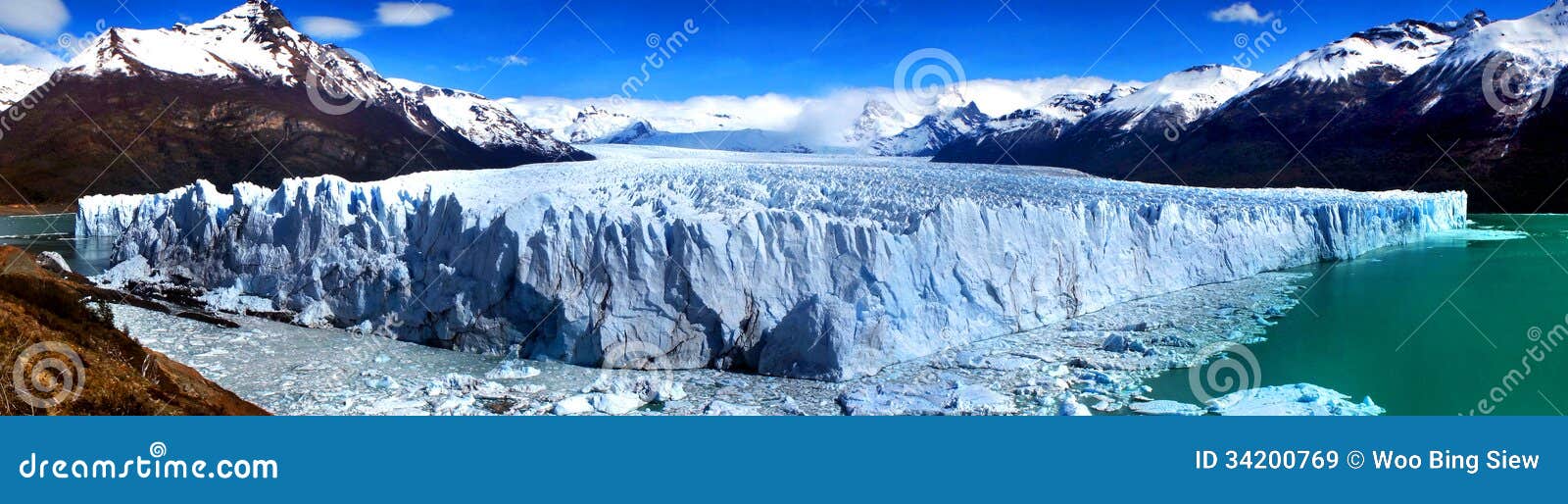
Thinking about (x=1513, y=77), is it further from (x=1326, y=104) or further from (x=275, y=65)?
(x=275, y=65)

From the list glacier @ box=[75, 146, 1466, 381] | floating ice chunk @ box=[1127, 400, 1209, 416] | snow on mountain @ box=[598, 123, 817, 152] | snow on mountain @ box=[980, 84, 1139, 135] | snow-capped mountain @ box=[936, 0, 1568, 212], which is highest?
snow on mountain @ box=[598, 123, 817, 152]

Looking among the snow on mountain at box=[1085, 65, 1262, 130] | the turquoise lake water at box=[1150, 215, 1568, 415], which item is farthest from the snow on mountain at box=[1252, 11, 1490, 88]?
the turquoise lake water at box=[1150, 215, 1568, 415]

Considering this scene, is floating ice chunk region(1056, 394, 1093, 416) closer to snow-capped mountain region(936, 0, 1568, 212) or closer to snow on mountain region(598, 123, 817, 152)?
snow-capped mountain region(936, 0, 1568, 212)

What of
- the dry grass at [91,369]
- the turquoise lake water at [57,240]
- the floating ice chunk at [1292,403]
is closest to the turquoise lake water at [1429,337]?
the floating ice chunk at [1292,403]

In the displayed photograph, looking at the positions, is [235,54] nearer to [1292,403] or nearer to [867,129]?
[1292,403]

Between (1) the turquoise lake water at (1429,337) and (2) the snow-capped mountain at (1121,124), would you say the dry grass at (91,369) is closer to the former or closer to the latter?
(1) the turquoise lake water at (1429,337)

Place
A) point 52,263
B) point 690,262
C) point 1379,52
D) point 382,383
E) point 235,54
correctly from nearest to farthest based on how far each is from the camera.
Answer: point 382,383
point 690,262
point 52,263
point 235,54
point 1379,52

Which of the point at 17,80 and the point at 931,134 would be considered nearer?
the point at 17,80

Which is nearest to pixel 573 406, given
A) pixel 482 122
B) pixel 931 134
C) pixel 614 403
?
pixel 614 403
